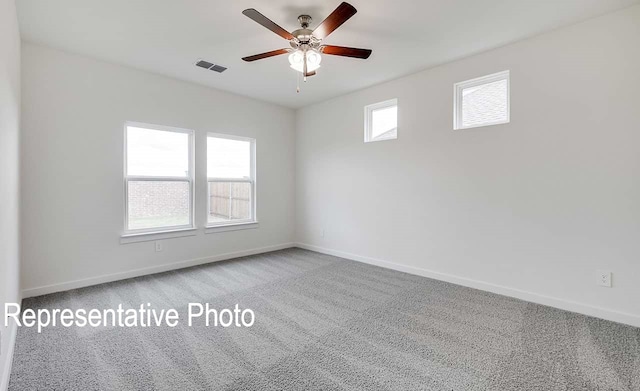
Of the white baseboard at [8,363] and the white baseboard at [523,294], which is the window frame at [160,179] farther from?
the white baseboard at [523,294]

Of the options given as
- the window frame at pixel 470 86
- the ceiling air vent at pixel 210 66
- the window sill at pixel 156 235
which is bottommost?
the window sill at pixel 156 235

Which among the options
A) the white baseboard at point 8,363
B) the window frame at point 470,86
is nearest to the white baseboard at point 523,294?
the window frame at point 470,86

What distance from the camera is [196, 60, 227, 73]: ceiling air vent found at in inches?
137

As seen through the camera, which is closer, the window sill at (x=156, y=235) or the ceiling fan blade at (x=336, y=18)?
the ceiling fan blade at (x=336, y=18)

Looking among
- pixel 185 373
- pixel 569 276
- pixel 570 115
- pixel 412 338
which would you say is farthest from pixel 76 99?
pixel 569 276

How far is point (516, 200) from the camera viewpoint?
3.04 meters

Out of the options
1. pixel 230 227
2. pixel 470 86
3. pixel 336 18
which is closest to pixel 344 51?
pixel 336 18

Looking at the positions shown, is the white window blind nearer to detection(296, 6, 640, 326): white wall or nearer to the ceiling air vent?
the ceiling air vent

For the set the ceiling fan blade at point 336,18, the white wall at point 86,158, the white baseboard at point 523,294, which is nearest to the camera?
the ceiling fan blade at point 336,18

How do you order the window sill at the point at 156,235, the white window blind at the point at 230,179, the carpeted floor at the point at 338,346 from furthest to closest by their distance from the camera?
the white window blind at the point at 230,179, the window sill at the point at 156,235, the carpeted floor at the point at 338,346

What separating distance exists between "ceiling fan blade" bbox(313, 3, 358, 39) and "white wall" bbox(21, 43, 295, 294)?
7.01ft

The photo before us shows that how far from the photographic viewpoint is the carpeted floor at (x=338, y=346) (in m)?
1.77

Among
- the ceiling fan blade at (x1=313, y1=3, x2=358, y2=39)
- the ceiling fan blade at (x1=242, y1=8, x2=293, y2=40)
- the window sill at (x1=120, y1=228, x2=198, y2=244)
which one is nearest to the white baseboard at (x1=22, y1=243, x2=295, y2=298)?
the window sill at (x1=120, y1=228, x2=198, y2=244)

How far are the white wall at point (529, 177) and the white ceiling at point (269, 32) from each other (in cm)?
31
